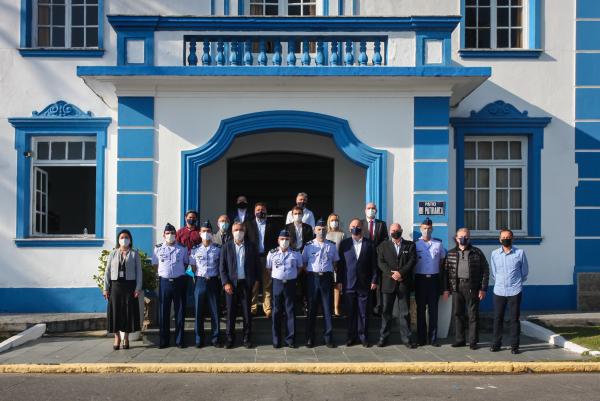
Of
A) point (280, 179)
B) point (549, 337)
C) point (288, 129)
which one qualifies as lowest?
point (549, 337)

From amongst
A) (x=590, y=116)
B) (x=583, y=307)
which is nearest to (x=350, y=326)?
(x=583, y=307)

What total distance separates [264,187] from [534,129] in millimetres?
5425

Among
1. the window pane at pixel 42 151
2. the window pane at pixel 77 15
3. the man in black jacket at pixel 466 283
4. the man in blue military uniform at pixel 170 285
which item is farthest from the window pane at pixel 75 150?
the man in black jacket at pixel 466 283

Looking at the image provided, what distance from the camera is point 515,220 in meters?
13.8

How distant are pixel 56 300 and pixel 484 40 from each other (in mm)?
9555

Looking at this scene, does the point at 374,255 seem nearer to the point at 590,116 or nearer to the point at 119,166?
the point at 119,166

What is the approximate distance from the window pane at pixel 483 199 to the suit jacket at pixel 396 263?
378 centimetres

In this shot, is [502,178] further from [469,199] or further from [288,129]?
[288,129]

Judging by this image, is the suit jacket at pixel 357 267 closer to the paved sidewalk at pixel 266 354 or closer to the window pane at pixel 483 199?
the paved sidewalk at pixel 266 354

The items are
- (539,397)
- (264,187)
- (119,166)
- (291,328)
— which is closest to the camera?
(539,397)

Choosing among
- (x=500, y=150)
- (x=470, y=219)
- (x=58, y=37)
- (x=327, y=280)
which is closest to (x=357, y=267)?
(x=327, y=280)

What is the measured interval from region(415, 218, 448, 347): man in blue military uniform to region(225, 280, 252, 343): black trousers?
250 centimetres

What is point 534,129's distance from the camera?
13.6m

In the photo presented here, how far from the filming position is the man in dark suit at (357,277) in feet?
34.4
